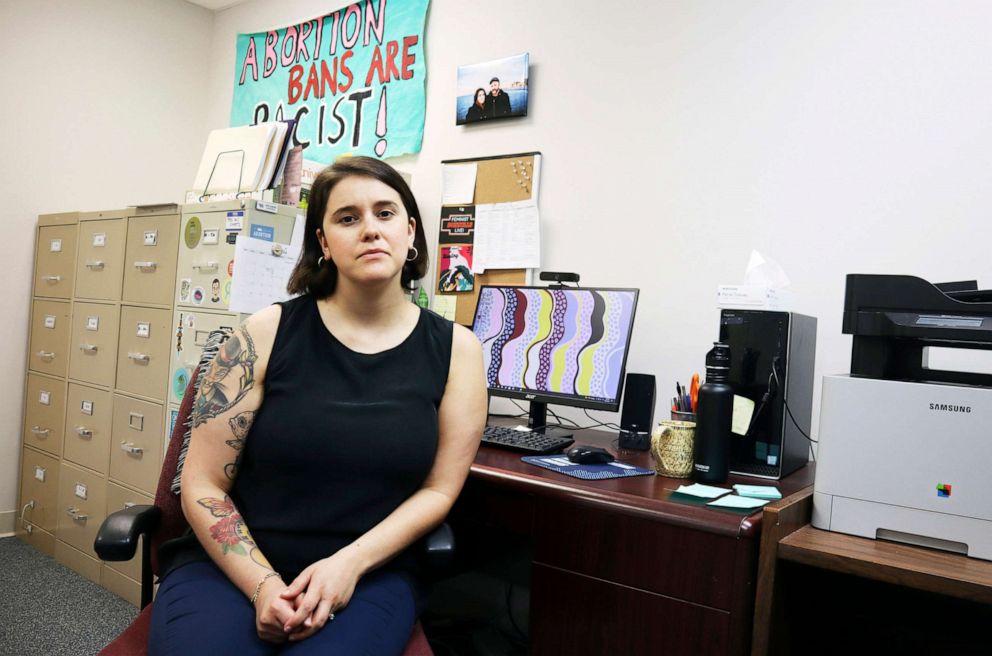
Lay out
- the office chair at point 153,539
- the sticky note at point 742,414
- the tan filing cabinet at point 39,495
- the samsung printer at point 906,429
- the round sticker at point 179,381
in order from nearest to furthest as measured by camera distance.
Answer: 1. the samsung printer at point 906,429
2. the office chair at point 153,539
3. the sticky note at point 742,414
4. the round sticker at point 179,381
5. the tan filing cabinet at point 39,495

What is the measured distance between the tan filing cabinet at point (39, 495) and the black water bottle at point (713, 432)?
2.77 m

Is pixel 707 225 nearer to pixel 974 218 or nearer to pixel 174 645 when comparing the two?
pixel 974 218

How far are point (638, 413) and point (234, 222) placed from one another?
4.75 ft

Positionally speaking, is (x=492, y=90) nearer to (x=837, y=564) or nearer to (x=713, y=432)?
(x=713, y=432)

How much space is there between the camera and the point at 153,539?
1.47 meters

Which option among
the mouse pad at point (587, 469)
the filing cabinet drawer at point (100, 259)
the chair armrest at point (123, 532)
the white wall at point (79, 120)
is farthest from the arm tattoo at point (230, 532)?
the white wall at point (79, 120)

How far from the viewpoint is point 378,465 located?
134 cm

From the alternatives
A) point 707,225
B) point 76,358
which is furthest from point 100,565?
point 707,225

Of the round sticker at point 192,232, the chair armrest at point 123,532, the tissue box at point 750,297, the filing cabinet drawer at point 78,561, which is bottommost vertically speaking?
the filing cabinet drawer at point 78,561

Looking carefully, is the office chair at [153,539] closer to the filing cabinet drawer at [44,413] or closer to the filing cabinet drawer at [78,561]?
the filing cabinet drawer at [78,561]

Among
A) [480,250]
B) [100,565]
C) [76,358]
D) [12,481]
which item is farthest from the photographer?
[12,481]

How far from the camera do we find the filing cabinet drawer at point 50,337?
10.3ft

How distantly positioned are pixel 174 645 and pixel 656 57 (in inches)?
76.3

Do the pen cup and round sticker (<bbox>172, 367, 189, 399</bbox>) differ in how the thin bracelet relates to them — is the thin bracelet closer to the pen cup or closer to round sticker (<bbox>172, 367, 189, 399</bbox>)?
the pen cup
